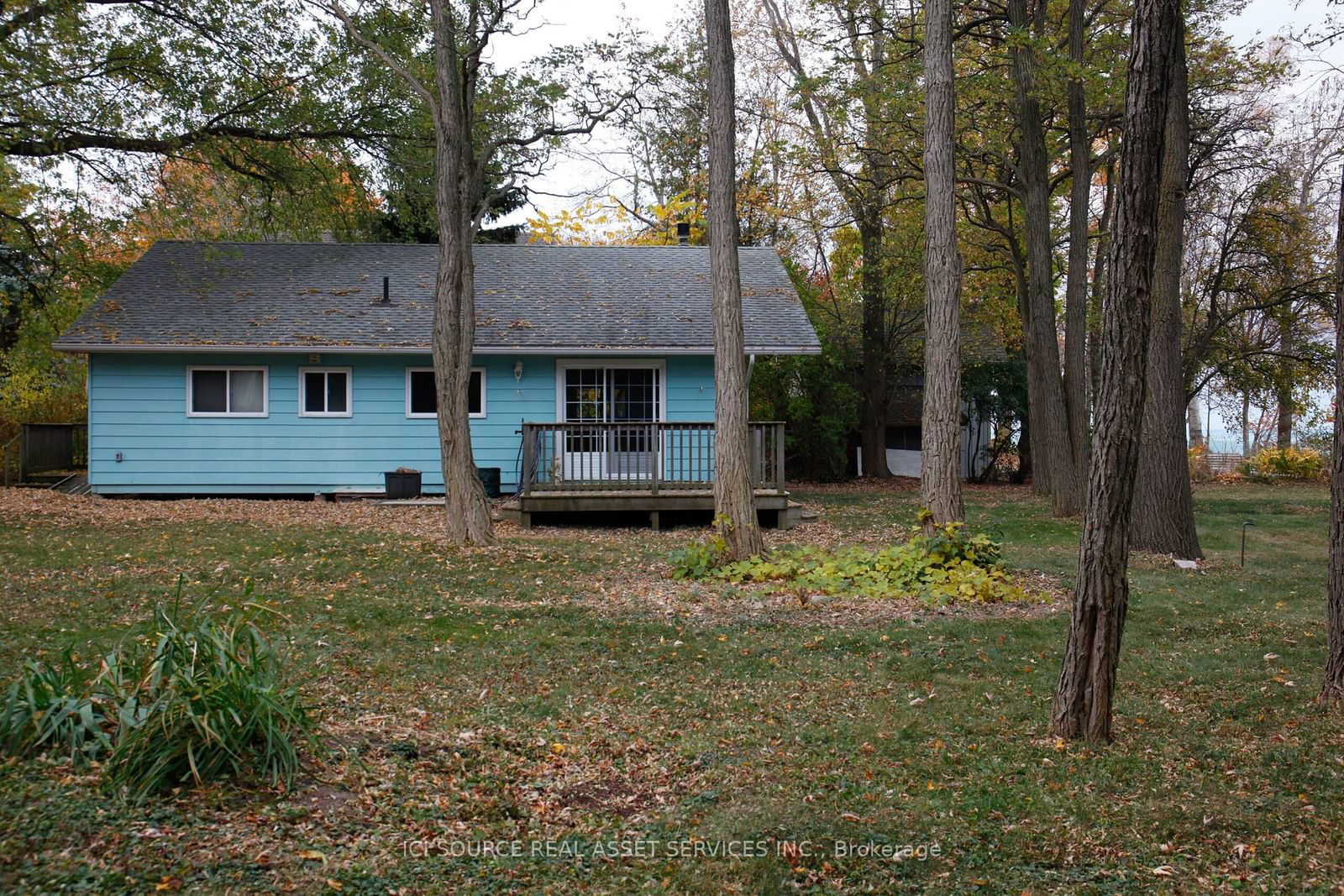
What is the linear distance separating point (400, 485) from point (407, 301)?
3636 mm

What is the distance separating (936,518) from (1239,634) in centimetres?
288

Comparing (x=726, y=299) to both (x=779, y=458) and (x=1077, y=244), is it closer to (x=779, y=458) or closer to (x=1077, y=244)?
(x=779, y=458)

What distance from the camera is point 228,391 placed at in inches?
685

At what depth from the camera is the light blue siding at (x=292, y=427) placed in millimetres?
17188

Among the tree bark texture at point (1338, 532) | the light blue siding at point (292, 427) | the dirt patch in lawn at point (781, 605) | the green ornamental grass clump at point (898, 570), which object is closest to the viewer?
the tree bark texture at point (1338, 532)

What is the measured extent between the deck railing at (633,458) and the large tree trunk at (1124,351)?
31.7ft

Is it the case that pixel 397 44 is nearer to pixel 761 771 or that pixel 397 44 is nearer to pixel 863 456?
pixel 761 771

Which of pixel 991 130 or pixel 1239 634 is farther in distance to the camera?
pixel 991 130

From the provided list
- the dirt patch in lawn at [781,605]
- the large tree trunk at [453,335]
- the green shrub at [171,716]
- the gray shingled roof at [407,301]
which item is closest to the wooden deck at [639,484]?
the gray shingled roof at [407,301]

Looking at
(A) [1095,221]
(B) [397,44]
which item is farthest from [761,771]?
(A) [1095,221]

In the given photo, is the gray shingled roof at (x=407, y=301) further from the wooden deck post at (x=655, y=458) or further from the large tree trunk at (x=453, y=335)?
the large tree trunk at (x=453, y=335)

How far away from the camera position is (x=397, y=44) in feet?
46.0

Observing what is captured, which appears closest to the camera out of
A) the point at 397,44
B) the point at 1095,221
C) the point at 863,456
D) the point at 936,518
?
the point at 936,518

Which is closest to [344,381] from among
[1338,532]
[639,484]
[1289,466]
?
[639,484]
